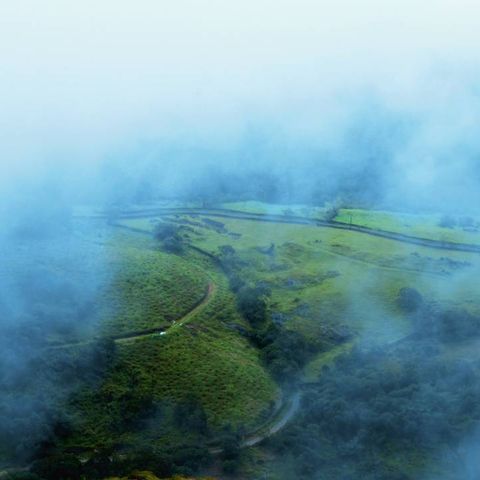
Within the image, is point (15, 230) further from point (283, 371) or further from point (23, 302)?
point (283, 371)

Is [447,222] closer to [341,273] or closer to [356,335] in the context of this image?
[341,273]

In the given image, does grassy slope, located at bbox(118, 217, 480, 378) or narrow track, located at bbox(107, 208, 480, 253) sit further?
narrow track, located at bbox(107, 208, 480, 253)

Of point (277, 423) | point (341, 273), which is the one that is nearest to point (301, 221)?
point (341, 273)

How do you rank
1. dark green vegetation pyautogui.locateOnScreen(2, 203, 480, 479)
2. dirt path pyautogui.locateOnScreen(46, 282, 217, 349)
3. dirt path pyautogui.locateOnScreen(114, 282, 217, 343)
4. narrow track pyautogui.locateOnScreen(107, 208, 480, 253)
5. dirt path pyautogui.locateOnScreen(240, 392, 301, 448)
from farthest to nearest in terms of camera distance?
1. narrow track pyautogui.locateOnScreen(107, 208, 480, 253)
2. dirt path pyautogui.locateOnScreen(114, 282, 217, 343)
3. dirt path pyautogui.locateOnScreen(46, 282, 217, 349)
4. dirt path pyautogui.locateOnScreen(240, 392, 301, 448)
5. dark green vegetation pyautogui.locateOnScreen(2, 203, 480, 479)

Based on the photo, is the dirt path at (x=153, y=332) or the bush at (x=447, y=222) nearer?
the dirt path at (x=153, y=332)

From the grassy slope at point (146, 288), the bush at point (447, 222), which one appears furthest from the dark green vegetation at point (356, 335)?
the grassy slope at point (146, 288)

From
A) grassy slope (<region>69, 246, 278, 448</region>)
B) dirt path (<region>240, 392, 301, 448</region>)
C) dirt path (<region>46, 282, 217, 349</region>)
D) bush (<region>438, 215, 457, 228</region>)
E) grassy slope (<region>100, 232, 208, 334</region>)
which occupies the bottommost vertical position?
dirt path (<region>240, 392, 301, 448</region>)

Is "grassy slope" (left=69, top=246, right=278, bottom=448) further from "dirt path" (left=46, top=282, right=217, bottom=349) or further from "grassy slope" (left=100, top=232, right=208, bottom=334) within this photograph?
"grassy slope" (left=100, top=232, right=208, bottom=334)

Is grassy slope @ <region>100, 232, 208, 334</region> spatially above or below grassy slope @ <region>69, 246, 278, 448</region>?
above

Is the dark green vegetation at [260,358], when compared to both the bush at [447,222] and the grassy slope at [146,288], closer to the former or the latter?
the grassy slope at [146,288]

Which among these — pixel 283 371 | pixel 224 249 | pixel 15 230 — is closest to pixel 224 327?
pixel 283 371

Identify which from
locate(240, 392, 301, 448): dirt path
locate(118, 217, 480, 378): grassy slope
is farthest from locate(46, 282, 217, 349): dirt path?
locate(240, 392, 301, 448): dirt path
